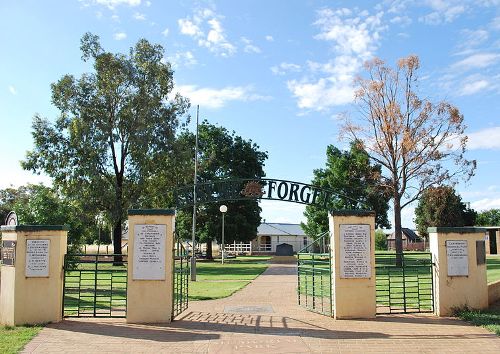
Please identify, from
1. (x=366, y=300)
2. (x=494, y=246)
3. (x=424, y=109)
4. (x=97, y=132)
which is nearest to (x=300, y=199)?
(x=366, y=300)

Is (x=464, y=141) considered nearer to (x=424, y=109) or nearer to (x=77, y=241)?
(x=424, y=109)

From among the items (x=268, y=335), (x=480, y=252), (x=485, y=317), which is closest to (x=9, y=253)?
(x=268, y=335)

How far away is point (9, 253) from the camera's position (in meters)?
11.0

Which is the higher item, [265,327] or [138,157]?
[138,157]

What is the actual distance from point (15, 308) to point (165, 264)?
319cm

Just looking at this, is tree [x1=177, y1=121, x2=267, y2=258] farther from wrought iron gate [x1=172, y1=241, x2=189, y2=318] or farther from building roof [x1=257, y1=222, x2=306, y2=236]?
wrought iron gate [x1=172, y1=241, x2=189, y2=318]

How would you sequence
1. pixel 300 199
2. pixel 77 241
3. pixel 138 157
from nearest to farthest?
pixel 300 199 < pixel 77 241 < pixel 138 157

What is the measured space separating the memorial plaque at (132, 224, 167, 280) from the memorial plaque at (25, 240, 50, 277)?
1870 mm

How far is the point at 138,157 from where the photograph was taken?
108 ft

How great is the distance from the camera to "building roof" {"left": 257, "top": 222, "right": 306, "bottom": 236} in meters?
74.4

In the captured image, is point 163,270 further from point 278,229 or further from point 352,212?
point 278,229

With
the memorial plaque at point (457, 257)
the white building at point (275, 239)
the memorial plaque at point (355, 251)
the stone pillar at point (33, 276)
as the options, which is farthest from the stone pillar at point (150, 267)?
the white building at point (275, 239)

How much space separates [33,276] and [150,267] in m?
2.45

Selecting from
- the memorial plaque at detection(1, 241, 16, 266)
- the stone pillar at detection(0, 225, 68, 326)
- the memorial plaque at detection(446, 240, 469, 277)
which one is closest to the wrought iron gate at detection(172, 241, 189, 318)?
the stone pillar at detection(0, 225, 68, 326)
